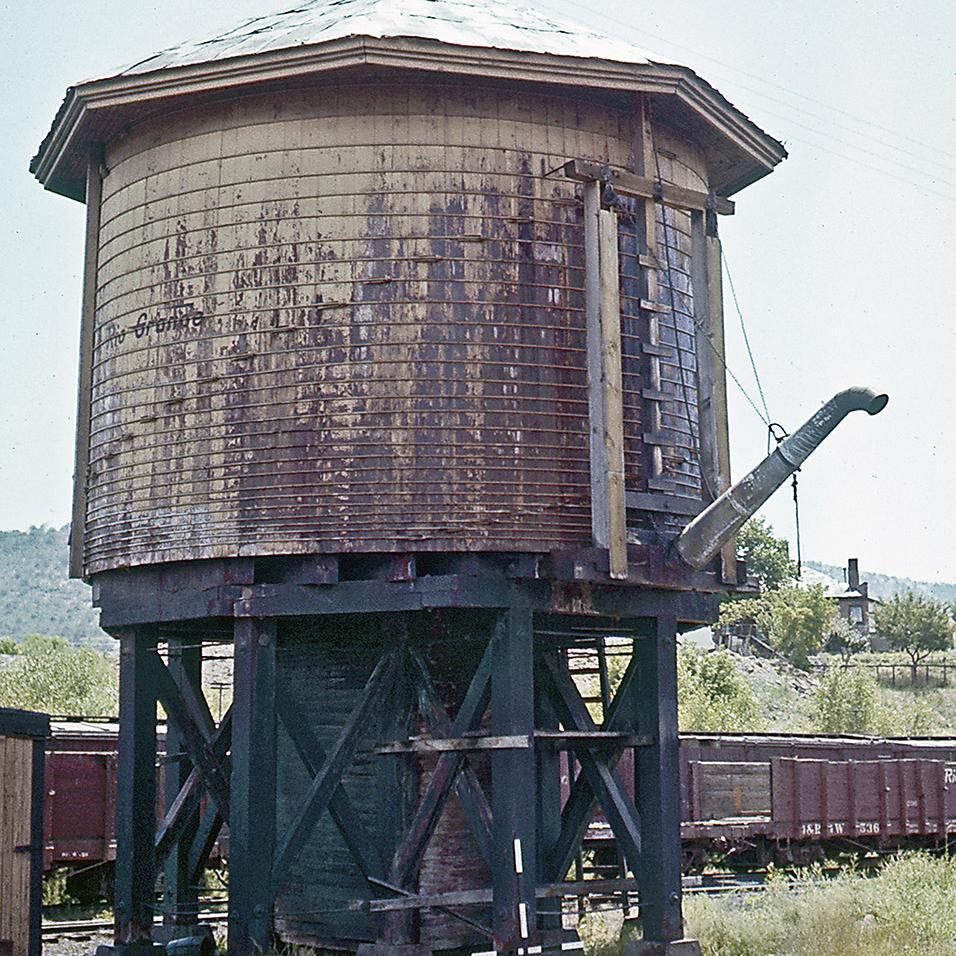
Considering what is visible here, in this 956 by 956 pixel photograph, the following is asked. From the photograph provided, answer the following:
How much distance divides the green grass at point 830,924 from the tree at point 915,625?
60242 millimetres

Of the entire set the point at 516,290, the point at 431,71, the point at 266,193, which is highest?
the point at 431,71

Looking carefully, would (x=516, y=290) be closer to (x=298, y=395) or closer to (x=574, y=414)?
(x=574, y=414)

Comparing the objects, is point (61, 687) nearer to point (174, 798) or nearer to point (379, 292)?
point (174, 798)

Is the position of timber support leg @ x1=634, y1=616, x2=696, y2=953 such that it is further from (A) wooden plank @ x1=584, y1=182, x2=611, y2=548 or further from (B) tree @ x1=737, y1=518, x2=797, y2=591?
(B) tree @ x1=737, y1=518, x2=797, y2=591

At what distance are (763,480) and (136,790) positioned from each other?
6.11m

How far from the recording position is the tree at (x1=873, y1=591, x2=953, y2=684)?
7788 centimetres

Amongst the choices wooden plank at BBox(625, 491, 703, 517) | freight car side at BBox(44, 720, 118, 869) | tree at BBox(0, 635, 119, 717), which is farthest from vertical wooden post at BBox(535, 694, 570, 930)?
tree at BBox(0, 635, 119, 717)

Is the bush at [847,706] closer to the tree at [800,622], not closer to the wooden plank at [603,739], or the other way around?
the tree at [800,622]

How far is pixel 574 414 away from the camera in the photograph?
12.9 metres

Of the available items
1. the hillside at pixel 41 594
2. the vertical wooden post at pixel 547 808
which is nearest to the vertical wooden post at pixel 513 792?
the vertical wooden post at pixel 547 808

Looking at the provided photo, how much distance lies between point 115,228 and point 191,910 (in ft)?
20.7

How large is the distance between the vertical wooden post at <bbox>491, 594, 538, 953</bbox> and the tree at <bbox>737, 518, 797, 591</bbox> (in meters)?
87.8

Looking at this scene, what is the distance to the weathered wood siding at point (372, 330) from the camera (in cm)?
1259

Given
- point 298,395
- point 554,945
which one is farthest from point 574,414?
point 554,945
